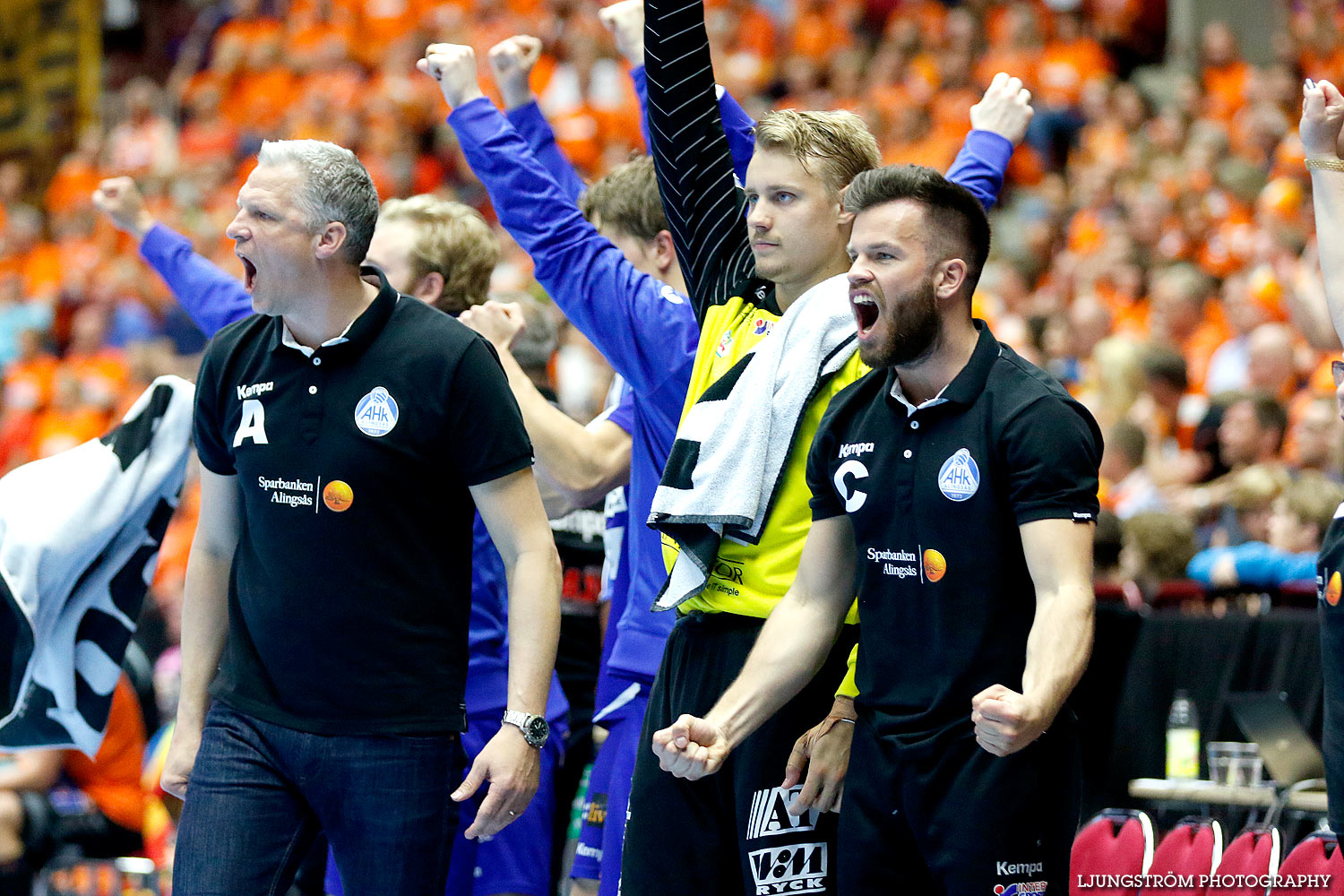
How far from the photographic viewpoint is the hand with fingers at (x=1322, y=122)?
11.0ft

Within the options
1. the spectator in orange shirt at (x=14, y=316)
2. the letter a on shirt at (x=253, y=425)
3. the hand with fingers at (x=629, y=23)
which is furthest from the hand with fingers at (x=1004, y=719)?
the spectator in orange shirt at (x=14, y=316)

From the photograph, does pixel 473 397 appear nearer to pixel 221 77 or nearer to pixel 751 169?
pixel 751 169

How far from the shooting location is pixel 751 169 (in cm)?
366

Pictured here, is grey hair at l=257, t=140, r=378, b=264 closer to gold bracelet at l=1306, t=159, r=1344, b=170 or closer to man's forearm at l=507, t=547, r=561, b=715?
man's forearm at l=507, t=547, r=561, b=715

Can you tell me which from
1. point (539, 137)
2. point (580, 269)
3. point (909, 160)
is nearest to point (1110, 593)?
point (539, 137)

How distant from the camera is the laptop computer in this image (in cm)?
502

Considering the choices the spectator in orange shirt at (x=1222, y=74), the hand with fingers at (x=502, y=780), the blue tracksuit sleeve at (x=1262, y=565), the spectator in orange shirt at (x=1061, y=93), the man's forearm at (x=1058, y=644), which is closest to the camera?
the man's forearm at (x=1058, y=644)

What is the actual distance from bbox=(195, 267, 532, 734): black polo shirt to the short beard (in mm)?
813

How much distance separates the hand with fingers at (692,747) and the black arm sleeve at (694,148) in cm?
110

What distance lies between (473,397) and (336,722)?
2.40 ft

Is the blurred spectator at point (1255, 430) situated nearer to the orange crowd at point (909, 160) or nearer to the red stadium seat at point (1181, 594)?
the orange crowd at point (909, 160)

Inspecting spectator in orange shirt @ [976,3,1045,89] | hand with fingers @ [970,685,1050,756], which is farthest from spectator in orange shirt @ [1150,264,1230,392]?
hand with fingers @ [970,685,1050,756]

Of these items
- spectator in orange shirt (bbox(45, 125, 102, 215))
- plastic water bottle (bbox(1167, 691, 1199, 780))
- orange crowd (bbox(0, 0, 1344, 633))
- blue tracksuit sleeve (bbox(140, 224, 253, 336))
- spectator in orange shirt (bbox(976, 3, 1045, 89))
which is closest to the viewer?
blue tracksuit sleeve (bbox(140, 224, 253, 336))

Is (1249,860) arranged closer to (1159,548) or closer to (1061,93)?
(1159,548)
